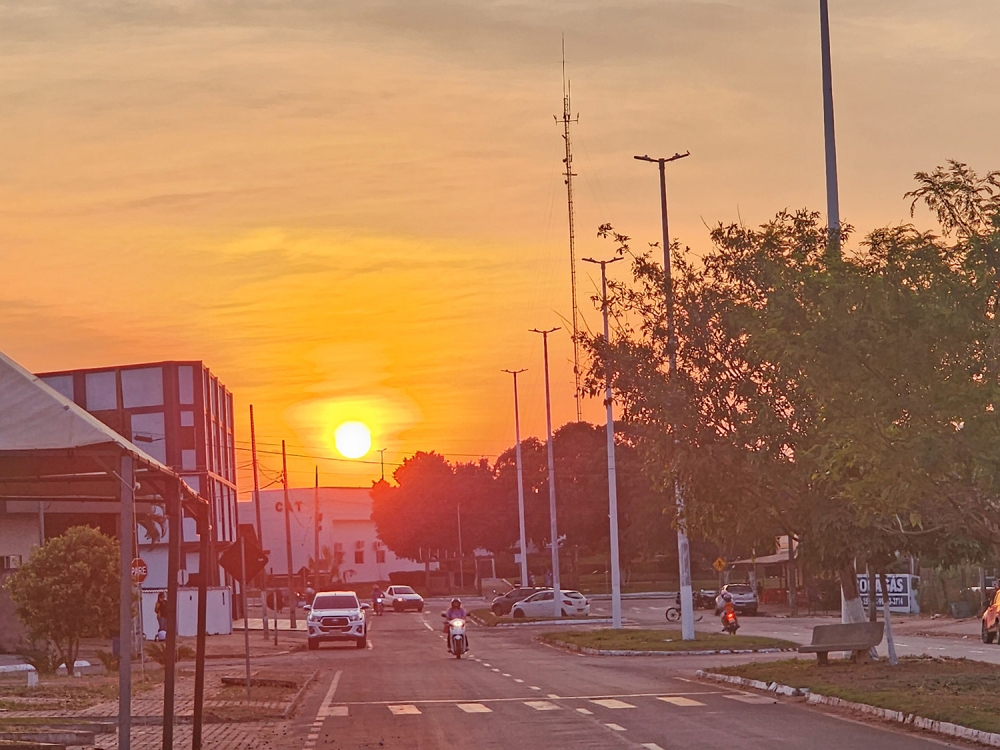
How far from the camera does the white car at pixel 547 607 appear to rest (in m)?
78.1

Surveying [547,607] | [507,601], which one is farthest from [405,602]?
[547,607]

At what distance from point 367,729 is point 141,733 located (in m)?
3.70

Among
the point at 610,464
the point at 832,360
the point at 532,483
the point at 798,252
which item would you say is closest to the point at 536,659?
the point at 610,464

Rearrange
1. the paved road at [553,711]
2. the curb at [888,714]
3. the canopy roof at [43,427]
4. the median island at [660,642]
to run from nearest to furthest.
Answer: the canopy roof at [43,427] < the curb at [888,714] < the paved road at [553,711] < the median island at [660,642]

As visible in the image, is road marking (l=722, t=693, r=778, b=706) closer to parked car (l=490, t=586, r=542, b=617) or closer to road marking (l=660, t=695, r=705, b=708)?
road marking (l=660, t=695, r=705, b=708)

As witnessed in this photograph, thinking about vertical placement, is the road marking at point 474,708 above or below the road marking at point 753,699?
above

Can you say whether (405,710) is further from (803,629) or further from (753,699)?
(803,629)

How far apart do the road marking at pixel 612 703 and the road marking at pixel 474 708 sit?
1.94m

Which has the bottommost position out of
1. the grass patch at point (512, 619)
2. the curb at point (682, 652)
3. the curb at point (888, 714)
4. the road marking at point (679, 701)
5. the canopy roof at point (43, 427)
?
the grass patch at point (512, 619)

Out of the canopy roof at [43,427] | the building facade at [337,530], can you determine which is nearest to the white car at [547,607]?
the canopy roof at [43,427]

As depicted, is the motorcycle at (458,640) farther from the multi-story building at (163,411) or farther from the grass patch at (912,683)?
the multi-story building at (163,411)

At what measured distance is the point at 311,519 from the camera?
162m

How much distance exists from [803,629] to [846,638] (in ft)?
92.0

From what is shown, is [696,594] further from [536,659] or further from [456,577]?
[456,577]
